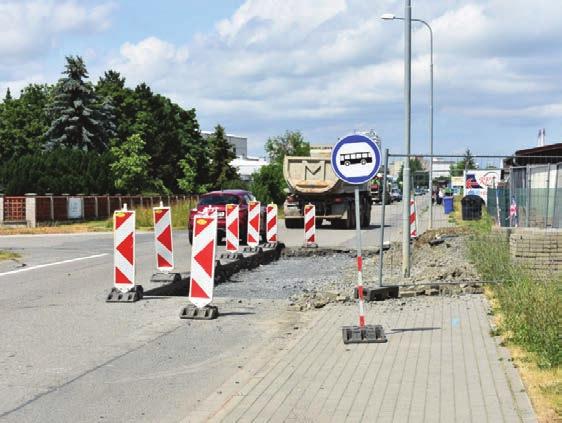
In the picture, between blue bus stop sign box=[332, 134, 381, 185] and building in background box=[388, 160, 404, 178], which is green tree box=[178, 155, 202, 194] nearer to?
building in background box=[388, 160, 404, 178]

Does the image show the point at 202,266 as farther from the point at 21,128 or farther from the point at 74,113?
the point at 21,128

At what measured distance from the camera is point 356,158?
10.4m

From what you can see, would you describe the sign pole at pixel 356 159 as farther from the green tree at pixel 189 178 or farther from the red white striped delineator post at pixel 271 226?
the green tree at pixel 189 178

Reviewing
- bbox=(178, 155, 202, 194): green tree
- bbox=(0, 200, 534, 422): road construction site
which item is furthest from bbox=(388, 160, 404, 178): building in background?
bbox=(178, 155, 202, 194): green tree

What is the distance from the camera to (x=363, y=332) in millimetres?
9266

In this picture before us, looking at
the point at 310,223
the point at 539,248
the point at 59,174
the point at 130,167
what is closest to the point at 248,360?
the point at 539,248

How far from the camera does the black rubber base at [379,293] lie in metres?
12.6

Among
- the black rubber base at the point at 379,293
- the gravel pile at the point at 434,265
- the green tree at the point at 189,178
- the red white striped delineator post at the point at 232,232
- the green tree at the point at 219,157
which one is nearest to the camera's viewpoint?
the black rubber base at the point at 379,293

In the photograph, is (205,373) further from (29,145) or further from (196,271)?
(29,145)

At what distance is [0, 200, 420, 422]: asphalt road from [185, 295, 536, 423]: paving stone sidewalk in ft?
1.55

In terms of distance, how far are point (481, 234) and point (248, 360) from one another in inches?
358

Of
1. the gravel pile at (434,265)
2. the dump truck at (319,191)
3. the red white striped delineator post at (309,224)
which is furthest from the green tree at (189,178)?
the gravel pile at (434,265)

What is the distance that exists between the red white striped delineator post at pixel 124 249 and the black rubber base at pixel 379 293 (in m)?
3.43

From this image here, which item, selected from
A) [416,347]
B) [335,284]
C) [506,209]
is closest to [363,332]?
[416,347]
